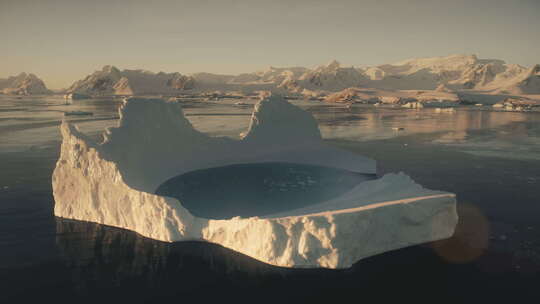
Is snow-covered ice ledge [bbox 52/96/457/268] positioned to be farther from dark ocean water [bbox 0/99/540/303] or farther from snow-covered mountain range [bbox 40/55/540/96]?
snow-covered mountain range [bbox 40/55/540/96]

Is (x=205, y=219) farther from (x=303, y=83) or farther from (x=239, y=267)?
(x=303, y=83)

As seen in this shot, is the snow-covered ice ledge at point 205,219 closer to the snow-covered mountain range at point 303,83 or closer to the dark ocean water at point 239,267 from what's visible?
the dark ocean water at point 239,267

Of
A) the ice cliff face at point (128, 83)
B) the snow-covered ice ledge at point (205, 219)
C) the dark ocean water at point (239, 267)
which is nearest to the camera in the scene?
the dark ocean water at point (239, 267)

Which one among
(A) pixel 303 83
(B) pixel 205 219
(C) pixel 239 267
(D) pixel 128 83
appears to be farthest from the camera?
(A) pixel 303 83

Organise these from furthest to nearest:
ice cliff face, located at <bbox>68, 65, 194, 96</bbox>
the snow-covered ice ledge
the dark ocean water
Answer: ice cliff face, located at <bbox>68, 65, 194, 96</bbox>
the snow-covered ice ledge
the dark ocean water

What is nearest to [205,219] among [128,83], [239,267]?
[239,267]

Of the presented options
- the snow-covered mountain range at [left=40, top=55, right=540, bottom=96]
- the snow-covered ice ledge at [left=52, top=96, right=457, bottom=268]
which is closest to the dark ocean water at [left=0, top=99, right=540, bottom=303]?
the snow-covered ice ledge at [left=52, top=96, right=457, bottom=268]

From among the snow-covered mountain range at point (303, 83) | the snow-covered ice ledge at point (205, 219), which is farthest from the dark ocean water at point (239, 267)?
the snow-covered mountain range at point (303, 83)
